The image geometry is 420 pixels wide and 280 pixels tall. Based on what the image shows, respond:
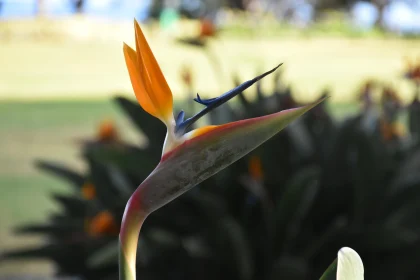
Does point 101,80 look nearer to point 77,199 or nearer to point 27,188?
point 27,188

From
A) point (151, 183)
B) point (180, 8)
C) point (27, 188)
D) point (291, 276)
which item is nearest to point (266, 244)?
point (291, 276)

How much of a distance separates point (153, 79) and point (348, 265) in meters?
0.12

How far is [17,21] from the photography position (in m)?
9.85

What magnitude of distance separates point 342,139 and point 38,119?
4.76 m

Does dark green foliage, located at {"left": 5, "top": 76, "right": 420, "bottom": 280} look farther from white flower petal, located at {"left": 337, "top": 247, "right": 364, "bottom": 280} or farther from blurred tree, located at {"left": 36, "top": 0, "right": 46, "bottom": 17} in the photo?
blurred tree, located at {"left": 36, "top": 0, "right": 46, "bottom": 17}

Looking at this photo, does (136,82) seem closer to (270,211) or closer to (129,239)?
(129,239)

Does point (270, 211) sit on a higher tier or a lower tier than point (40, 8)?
higher

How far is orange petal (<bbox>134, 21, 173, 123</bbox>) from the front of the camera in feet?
0.86

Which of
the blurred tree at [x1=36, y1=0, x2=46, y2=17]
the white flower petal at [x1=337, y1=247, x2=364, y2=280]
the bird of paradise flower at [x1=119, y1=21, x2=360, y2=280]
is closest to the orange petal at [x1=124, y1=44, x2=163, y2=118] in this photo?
the bird of paradise flower at [x1=119, y1=21, x2=360, y2=280]

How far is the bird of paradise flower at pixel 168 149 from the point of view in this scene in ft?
0.86

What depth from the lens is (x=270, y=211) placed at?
44.4 inches

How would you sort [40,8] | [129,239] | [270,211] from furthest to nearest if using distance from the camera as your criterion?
[40,8] < [270,211] < [129,239]

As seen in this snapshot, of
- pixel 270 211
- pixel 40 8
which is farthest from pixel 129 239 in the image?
pixel 40 8

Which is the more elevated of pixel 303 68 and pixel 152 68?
pixel 152 68
